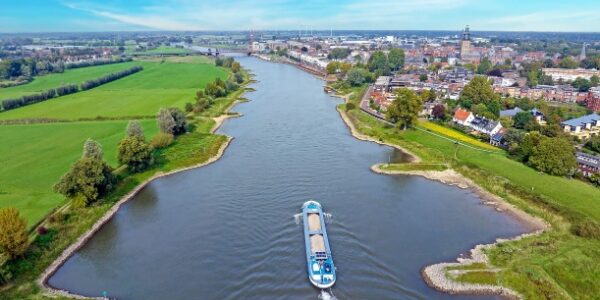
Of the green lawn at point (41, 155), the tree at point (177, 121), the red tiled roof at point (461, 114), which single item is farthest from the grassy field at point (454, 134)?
the green lawn at point (41, 155)

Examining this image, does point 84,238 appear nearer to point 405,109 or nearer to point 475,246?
point 475,246

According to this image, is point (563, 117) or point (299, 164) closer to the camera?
Result: point (299, 164)

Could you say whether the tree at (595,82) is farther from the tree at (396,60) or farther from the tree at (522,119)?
the tree at (396,60)

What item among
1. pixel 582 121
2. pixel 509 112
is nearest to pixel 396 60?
pixel 509 112

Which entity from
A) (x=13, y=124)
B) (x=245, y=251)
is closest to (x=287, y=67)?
(x=13, y=124)

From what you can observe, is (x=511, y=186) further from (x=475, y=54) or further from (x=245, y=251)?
(x=475, y=54)

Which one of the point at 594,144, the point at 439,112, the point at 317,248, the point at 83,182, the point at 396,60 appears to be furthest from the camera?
the point at 396,60

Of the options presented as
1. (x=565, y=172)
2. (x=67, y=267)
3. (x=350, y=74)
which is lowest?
(x=67, y=267)
